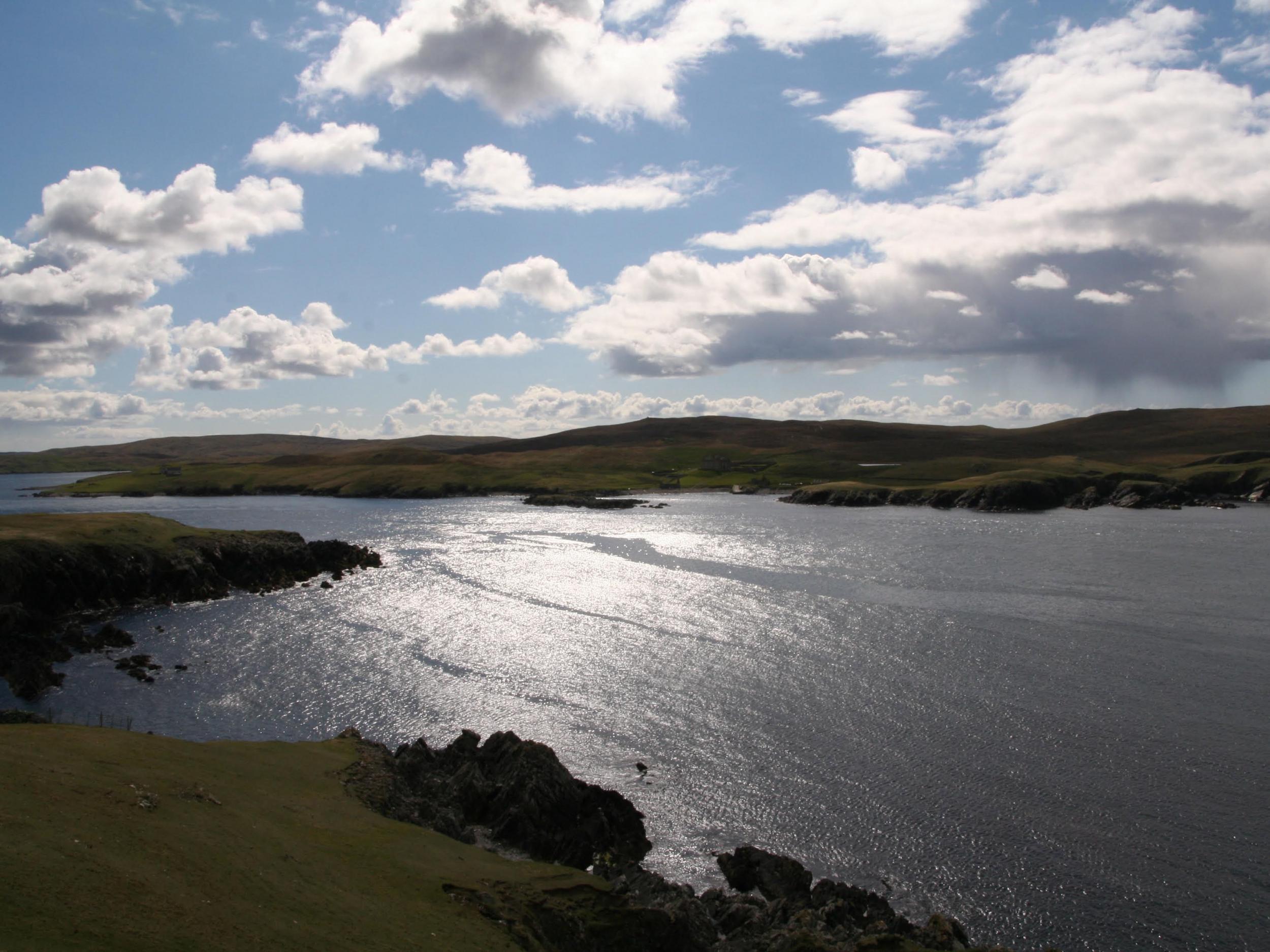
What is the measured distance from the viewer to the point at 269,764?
2980 centimetres

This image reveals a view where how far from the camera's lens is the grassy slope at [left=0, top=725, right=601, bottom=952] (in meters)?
15.4

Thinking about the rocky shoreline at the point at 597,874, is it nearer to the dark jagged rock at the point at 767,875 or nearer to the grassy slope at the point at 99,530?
the dark jagged rock at the point at 767,875

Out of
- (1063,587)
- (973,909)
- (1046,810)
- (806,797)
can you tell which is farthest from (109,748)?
(1063,587)

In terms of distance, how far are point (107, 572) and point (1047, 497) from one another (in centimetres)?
16004

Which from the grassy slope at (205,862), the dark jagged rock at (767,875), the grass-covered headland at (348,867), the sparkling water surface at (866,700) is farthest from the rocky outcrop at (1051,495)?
the grassy slope at (205,862)

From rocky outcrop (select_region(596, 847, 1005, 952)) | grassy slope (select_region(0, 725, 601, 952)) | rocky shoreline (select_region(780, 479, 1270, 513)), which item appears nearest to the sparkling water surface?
rocky outcrop (select_region(596, 847, 1005, 952))

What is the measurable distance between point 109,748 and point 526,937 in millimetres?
15480

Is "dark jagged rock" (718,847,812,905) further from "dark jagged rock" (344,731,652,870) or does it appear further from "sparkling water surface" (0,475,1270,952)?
"dark jagged rock" (344,731,652,870)

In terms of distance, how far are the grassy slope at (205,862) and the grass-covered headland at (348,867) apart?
6 cm

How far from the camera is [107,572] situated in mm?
70500

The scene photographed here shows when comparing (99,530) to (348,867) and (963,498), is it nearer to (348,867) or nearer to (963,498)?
(348,867)

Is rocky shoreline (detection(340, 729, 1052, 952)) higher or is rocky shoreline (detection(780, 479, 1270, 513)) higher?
rocky shoreline (detection(780, 479, 1270, 513))

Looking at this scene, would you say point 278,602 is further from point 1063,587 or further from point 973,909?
point 1063,587

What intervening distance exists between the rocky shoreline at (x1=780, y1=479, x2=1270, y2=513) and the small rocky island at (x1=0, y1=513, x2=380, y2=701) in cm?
11131
